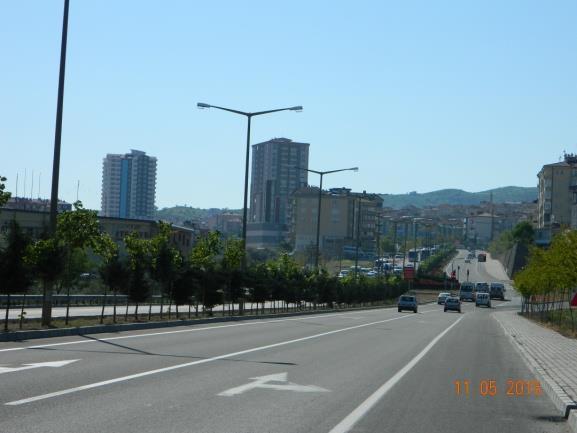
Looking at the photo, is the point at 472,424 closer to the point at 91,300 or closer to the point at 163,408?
the point at 163,408

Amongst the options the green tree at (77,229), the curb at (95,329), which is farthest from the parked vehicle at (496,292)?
the green tree at (77,229)

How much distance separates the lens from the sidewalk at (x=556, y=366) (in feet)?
45.8

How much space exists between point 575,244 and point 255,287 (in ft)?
64.3

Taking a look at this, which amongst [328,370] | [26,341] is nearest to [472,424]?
[328,370]

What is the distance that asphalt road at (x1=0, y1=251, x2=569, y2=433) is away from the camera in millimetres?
11133

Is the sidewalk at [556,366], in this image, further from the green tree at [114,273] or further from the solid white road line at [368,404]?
the green tree at [114,273]

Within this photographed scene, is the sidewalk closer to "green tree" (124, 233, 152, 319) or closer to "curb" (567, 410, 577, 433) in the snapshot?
"curb" (567, 410, 577, 433)

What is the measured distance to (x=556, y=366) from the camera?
21297 millimetres

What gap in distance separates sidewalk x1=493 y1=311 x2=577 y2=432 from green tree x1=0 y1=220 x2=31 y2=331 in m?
13.8

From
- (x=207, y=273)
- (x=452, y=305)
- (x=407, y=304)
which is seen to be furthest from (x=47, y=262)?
(x=452, y=305)

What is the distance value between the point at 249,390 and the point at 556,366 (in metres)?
9.65

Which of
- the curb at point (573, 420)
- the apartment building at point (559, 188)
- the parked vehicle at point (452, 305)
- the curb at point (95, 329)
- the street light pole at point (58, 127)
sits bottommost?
the parked vehicle at point (452, 305)

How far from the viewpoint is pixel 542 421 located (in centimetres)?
1262

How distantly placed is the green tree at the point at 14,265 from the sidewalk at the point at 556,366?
13811mm
